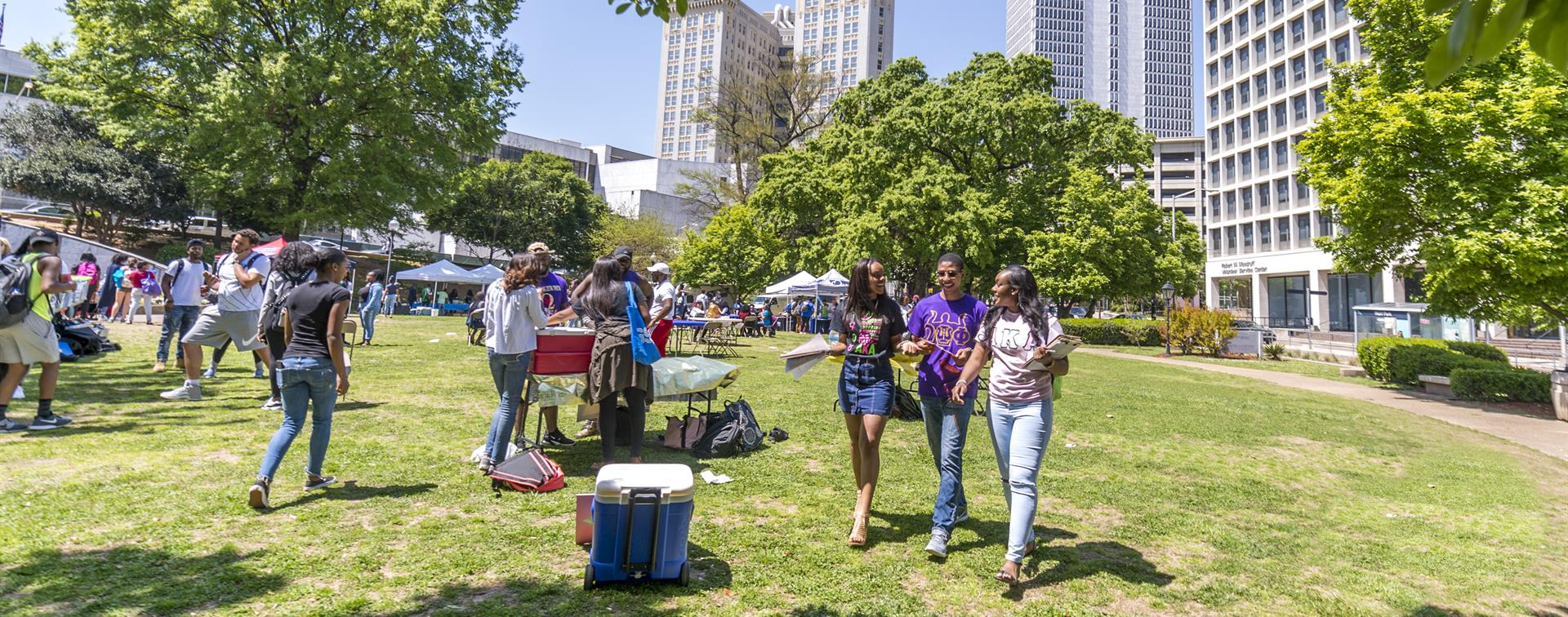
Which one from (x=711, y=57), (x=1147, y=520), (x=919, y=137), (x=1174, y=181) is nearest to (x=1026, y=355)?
(x=1147, y=520)

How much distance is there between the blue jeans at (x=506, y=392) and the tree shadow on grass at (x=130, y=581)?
178 cm

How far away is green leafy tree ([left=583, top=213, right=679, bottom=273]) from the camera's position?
49266 millimetres

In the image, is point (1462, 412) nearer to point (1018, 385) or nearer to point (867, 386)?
point (1018, 385)

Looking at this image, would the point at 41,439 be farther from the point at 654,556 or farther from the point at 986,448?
the point at 986,448

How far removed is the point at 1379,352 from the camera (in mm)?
16781

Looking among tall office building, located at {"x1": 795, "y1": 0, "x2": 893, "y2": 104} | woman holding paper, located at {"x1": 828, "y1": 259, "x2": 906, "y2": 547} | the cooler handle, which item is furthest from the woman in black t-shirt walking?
tall office building, located at {"x1": 795, "y1": 0, "x2": 893, "y2": 104}

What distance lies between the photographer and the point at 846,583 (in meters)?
3.61

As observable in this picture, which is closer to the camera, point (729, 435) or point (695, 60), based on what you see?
point (729, 435)

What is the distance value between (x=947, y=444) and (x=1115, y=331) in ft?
97.6

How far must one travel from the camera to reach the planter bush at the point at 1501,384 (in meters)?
12.7

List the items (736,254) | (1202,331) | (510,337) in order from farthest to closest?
(736,254) < (1202,331) < (510,337)

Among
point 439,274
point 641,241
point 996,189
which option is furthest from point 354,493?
point 641,241

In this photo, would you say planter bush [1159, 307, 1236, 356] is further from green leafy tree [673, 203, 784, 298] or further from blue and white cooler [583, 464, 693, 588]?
blue and white cooler [583, 464, 693, 588]

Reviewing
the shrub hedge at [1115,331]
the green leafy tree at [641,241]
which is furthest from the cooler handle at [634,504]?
the green leafy tree at [641,241]
